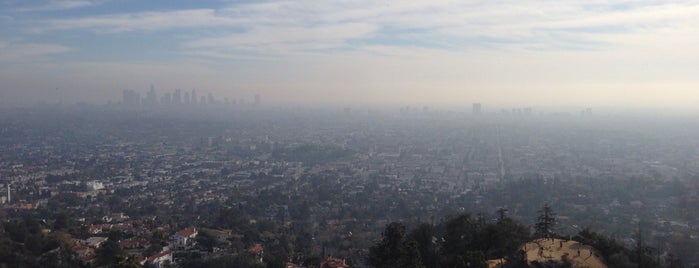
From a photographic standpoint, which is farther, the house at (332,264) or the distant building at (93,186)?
the distant building at (93,186)

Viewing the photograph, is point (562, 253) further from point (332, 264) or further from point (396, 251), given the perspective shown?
point (332, 264)

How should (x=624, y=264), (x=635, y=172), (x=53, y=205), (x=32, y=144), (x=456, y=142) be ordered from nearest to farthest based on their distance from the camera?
(x=624, y=264) < (x=53, y=205) < (x=635, y=172) < (x=32, y=144) < (x=456, y=142)

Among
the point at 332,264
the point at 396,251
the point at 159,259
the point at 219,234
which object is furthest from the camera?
the point at 219,234

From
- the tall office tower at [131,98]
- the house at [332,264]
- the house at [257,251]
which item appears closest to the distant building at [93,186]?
the house at [257,251]

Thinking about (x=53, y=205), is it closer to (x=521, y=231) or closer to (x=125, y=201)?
(x=125, y=201)

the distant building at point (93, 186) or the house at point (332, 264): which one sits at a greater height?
the house at point (332, 264)

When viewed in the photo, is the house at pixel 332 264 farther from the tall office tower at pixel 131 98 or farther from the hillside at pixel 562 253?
the tall office tower at pixel 131 98

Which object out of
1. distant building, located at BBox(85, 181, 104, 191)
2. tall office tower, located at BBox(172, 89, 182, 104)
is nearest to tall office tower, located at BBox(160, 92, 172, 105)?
tall office tower, located at BBox(172, 89, 182, 104)

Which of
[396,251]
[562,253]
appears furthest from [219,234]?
[562,253]

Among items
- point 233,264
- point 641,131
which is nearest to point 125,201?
point 233,264

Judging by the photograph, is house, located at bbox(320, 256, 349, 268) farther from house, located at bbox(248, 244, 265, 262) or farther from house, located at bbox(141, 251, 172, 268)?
house, located at bbox(141, 251, 172, 268)

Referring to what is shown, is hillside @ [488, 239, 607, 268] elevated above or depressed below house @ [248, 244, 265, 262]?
above
